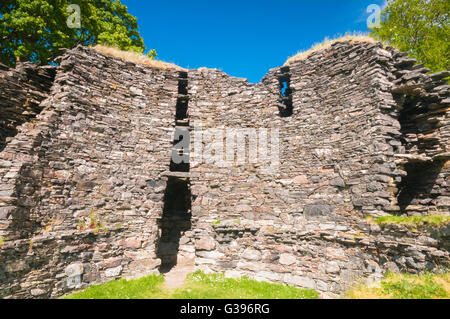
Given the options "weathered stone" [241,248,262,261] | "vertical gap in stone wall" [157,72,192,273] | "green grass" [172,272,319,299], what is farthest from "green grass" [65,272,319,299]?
"vertical gap in stone wall" [157,72,192,273]

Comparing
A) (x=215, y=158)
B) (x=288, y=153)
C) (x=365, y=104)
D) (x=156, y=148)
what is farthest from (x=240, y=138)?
(x=365, y=104)

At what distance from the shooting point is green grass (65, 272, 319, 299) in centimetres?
689

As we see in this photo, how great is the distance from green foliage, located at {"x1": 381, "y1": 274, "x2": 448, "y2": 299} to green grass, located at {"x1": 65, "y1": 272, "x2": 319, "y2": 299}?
2.33m

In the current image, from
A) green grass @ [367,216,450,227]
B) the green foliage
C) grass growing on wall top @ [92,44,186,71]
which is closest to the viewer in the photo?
the green foliage

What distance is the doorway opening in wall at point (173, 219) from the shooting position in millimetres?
11555

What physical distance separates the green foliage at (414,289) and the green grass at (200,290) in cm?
233

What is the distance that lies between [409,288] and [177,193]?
1048 cm

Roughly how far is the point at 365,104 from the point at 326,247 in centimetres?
508

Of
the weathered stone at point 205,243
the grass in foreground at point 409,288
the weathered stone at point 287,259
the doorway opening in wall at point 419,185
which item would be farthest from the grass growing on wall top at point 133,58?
the grass in foreground at point 409,288

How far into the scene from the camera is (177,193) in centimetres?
1290

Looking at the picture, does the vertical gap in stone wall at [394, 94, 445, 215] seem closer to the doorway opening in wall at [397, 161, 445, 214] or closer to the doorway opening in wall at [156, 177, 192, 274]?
the doorway opening in wall at [397, 161, 445, 214]

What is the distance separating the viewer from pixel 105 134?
29.5 feet
